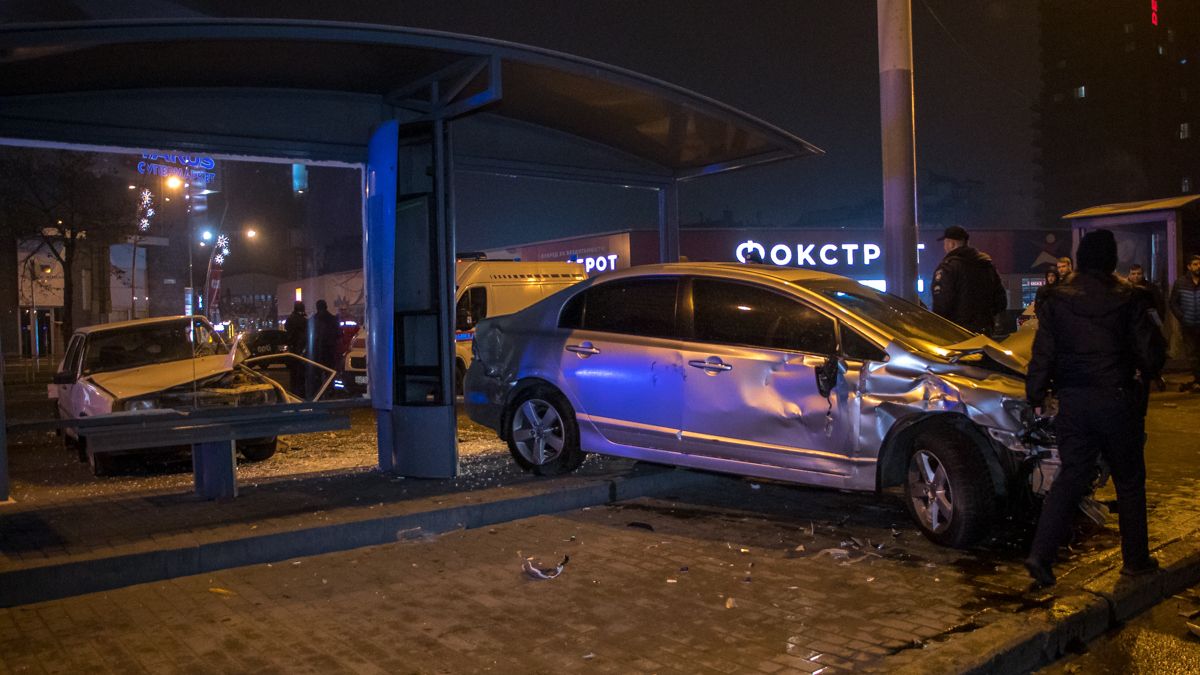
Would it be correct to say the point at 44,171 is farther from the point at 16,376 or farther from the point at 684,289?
the point at 684,289

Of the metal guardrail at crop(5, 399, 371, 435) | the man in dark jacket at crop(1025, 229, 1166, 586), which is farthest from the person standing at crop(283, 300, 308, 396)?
the man in dark jacket at crop(1025, 229, 1166, 586)

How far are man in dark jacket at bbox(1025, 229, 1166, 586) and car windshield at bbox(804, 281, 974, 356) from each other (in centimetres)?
111

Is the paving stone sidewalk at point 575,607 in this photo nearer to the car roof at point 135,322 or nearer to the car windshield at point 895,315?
the car windshield at point 895,315

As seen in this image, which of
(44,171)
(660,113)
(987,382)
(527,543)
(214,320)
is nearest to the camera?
(987,382)

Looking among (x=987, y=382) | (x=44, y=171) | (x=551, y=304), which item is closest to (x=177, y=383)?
(x=44, y=171)

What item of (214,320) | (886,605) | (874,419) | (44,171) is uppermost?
(44,171)

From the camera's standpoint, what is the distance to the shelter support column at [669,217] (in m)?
10.9

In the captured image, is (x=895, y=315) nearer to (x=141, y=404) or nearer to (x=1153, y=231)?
(x=141, y=404)

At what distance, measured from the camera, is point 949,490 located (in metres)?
5.90

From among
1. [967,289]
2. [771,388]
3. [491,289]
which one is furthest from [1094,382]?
[491,289]

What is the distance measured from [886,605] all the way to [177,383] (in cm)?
592

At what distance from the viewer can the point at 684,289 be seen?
24.7 feet

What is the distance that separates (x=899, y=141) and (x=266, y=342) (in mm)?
6227

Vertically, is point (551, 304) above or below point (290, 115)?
below
